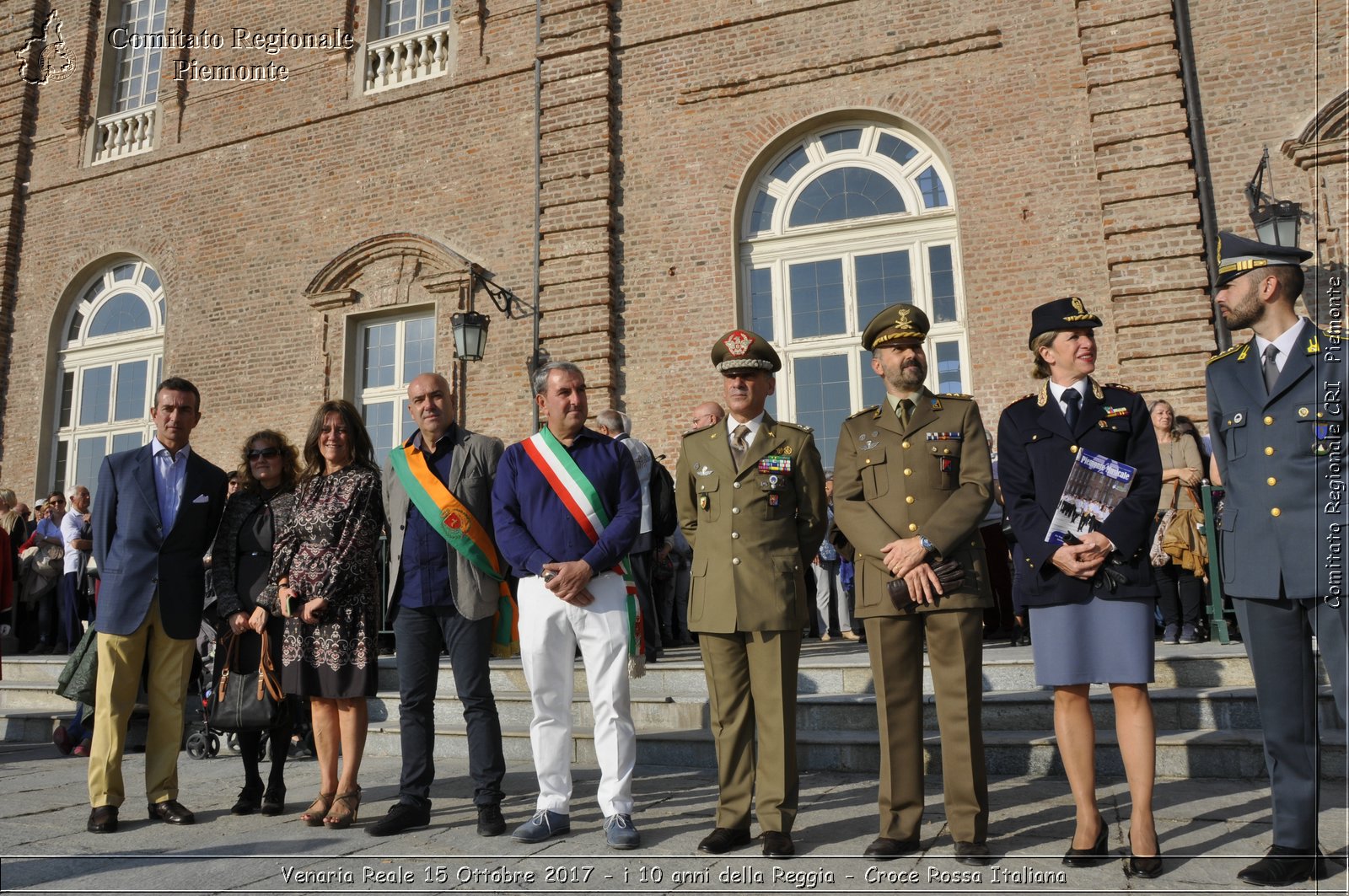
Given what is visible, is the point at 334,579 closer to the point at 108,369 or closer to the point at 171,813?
the point at 171,813

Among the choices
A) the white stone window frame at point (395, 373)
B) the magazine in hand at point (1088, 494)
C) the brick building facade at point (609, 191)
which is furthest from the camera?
the white stone window frame at point (395, 373)

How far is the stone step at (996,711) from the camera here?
514 cm

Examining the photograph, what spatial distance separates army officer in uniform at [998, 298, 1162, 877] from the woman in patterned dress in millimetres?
3015

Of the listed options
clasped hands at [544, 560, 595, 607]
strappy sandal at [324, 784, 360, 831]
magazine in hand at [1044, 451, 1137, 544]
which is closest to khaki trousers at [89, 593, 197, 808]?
strappy sandal at [324, 784, 360, 831]

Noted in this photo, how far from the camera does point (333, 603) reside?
463cm

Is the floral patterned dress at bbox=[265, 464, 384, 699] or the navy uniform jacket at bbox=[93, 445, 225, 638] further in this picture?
the navy uniform jacket at bbox=[93, 445, 225, 638]

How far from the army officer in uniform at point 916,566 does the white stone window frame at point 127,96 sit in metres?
14.1

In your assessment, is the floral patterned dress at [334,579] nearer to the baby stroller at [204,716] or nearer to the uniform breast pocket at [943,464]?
the baby stroller at [204,716]

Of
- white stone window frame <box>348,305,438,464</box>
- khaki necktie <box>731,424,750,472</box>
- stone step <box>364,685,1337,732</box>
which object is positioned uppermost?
white stone window frame <box>348,305,438,464</box>

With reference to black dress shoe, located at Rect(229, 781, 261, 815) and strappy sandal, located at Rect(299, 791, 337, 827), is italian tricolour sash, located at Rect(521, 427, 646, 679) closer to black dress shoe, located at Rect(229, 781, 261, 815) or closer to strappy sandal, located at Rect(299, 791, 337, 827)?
strappy sandal, located at Rect(299, 791, 337, 827)

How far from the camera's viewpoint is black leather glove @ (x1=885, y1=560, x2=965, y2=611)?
374cm

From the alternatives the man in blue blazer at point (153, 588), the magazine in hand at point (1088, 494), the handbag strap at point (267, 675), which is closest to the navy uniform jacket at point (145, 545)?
the man in blue blazer at point (153, 588)

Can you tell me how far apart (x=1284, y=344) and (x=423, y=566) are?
3672mm

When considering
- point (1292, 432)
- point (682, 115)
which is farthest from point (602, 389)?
point (1292, 432)
